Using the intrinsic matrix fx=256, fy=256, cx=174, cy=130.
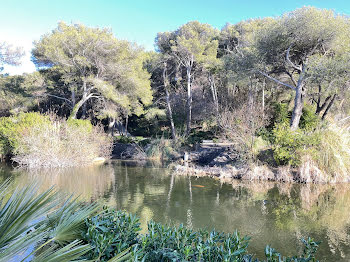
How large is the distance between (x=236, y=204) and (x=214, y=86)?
46.9 feet

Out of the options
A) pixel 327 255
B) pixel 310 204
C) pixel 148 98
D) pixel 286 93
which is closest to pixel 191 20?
pixel 148 98

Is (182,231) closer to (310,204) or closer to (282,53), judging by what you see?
(310,204)

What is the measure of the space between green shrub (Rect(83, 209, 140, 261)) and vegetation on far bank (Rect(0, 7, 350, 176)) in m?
8.14

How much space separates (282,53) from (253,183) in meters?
7.55

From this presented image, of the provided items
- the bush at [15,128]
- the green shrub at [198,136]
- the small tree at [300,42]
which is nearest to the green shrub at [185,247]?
the small tree at [300,42]

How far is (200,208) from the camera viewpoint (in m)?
6.20

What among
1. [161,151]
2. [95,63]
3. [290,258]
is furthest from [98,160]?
[290,258]

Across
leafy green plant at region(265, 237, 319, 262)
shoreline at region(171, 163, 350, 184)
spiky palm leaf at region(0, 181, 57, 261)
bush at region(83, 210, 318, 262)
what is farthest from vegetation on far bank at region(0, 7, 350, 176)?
spiky palm leaf at region(0, 181, 57, 261)

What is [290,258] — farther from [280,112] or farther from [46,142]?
[280,112]

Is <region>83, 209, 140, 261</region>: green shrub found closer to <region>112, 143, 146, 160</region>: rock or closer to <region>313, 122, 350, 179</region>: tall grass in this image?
<region>313, 122, 350, 179</region>: tall grass

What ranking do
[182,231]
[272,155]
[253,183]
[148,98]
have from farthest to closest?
1. [148,98]
2. [272,155]
3. [253,183]
4. [182,231]

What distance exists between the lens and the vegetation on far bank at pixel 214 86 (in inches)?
408

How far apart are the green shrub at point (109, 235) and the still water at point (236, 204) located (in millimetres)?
255

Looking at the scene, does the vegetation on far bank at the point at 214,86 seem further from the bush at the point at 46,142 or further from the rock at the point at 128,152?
the rock at the point at 128,152
